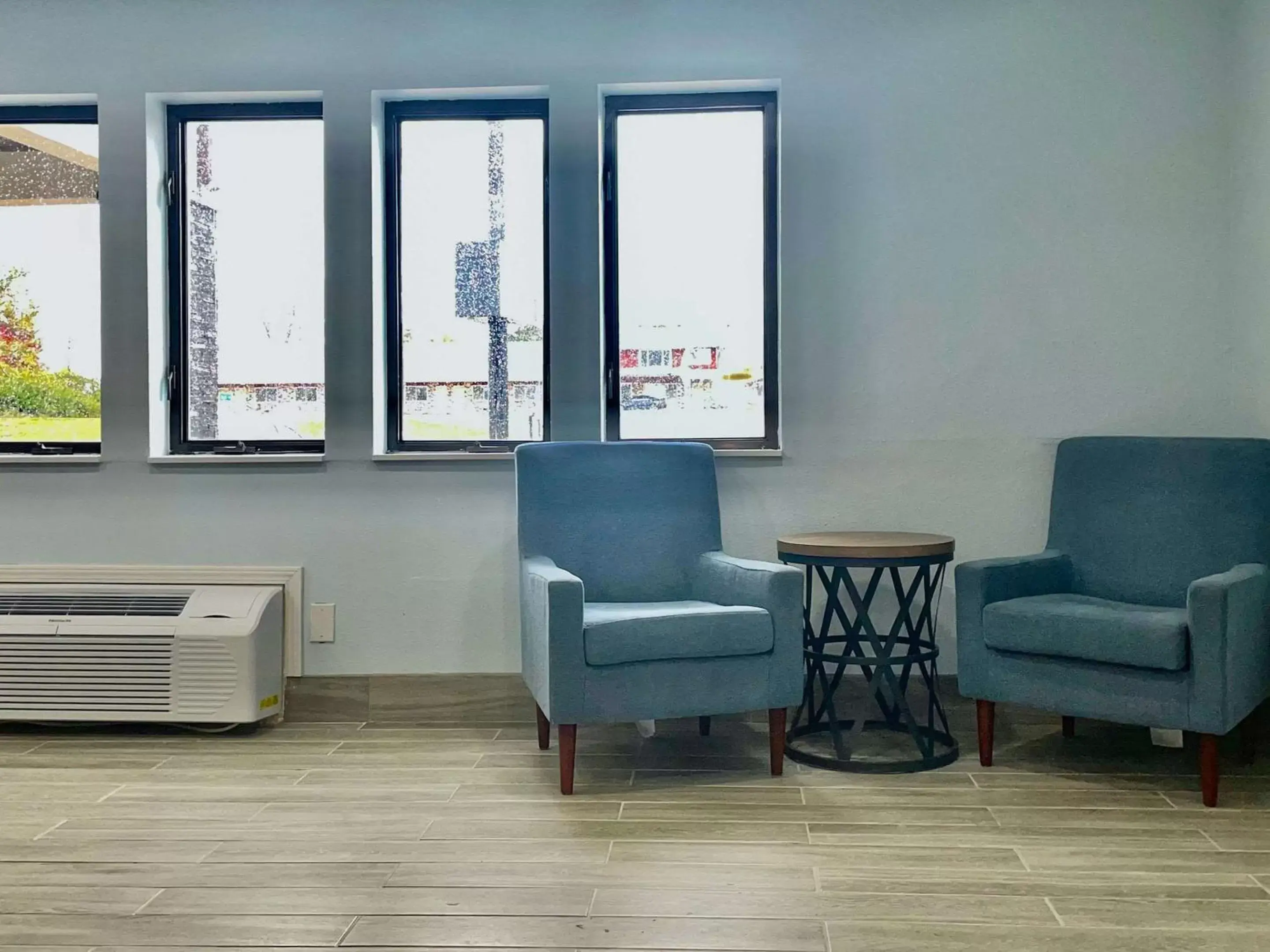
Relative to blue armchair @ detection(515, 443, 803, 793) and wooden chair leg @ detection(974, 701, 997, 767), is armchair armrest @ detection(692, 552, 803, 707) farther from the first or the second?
wooden chair leg @ detection(974, 701, 997, 767)

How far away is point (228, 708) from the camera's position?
3.40 m

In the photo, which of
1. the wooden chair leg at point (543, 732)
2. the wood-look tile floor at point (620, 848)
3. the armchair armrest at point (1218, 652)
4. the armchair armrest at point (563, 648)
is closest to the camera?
the wood-look tile floor at point (620, 848)

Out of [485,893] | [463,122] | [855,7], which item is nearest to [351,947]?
[485,893]

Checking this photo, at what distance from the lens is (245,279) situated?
3855 mm

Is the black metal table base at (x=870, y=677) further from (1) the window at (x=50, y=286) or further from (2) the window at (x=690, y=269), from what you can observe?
(1) the window at (x=50, y=286)

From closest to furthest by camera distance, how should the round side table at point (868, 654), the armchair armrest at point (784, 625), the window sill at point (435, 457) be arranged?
1. the armchair armrest at point (784, 625)
2. the round side table at point (868, 654)
3. the window sill at point (435, 457)

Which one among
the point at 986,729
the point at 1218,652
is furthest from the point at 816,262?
the point at 1218,652

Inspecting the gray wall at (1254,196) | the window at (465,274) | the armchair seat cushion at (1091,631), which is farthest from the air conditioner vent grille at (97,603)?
the gray wall at (1254,196)

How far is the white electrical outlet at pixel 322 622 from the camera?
3.65m

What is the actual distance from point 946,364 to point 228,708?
8.53 feet

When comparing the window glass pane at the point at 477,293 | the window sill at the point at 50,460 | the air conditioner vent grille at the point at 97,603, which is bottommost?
the air conditioner vent grille at the point at 97,603

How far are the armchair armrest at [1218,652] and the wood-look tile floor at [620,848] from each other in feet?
0.79

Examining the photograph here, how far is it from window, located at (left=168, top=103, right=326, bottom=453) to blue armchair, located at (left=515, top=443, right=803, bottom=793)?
1081mm

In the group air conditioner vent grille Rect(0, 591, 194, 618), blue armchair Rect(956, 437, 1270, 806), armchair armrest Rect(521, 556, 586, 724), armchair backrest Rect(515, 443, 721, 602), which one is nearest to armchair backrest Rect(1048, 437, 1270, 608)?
blue armchair Rect(956, 437, 1270, 806)
